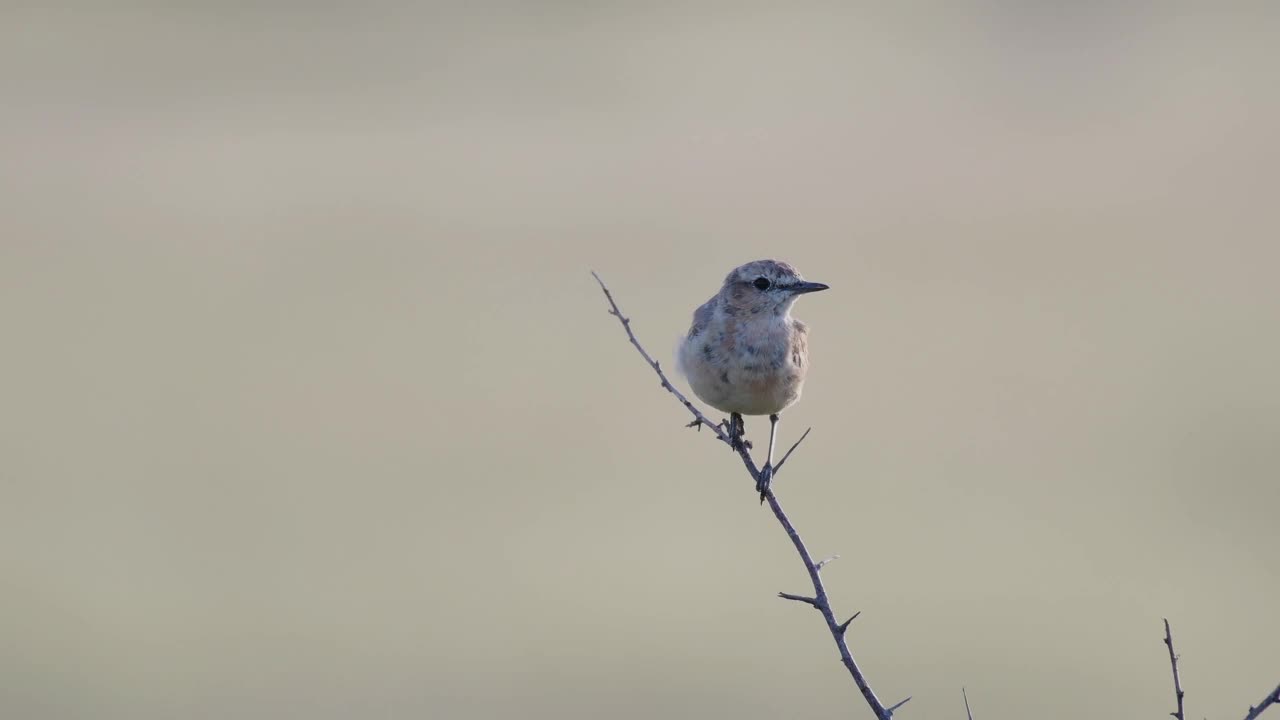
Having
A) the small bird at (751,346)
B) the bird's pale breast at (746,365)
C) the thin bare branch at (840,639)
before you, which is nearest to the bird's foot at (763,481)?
the small bird at (751,346)

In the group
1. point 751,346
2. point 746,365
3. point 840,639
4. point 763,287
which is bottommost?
point 840,639

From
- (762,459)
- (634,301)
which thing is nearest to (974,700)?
(762,459)

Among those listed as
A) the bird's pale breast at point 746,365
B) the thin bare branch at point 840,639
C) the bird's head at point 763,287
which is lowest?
the thin bare branch at point 840,639

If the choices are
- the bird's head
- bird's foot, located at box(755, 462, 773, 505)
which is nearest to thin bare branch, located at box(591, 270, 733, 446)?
bird's foot, located at box(755, 462, 773, 505)

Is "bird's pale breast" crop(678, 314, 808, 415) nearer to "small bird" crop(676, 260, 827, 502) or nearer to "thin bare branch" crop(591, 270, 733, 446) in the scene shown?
"small bird" crop(676, 260, 827, 502)

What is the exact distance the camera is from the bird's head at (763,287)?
287 inches

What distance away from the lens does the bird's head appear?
7.28 metres

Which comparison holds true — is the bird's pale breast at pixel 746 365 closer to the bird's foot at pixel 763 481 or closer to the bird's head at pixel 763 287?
the bird's head at pixel 763 287

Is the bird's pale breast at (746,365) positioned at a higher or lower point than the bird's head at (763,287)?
lower

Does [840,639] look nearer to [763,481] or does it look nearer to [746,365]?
[763,481]

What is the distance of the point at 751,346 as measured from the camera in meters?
7.04

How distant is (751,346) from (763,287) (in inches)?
17.2

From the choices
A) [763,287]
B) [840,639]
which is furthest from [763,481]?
[840,639]

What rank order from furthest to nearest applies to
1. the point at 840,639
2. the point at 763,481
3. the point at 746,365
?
1. the point at 746,365
2. the point at 763,481
3. the point at 840,639
